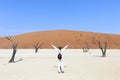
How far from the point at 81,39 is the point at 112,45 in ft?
42.8

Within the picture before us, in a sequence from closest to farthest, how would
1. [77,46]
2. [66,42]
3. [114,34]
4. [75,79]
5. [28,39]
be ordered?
[75,79], [77,46], [66,42], [28,39], [114,34]

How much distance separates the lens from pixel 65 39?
387 feet

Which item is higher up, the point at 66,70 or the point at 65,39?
the point at 65,39

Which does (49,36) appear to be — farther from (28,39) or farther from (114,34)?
(114,34)

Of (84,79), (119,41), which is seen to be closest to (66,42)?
(119,41)

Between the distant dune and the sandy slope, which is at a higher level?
the distant dune

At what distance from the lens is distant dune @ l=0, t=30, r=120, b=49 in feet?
364

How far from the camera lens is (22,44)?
11312cm

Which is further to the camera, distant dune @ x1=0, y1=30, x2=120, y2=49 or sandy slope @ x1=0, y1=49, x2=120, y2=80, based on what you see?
distant dune @ x1=0, y1=30, x2=120, y2=49

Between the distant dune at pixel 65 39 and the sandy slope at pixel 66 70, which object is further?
the distant dune at pixel 65 39

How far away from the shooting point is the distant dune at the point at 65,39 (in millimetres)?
110938

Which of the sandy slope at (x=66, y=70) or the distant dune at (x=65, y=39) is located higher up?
the distant dune at (x=65, y=39)

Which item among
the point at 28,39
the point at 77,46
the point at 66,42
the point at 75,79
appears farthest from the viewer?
the point at 28,39

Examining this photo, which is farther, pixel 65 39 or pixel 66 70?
pixel 65 39
